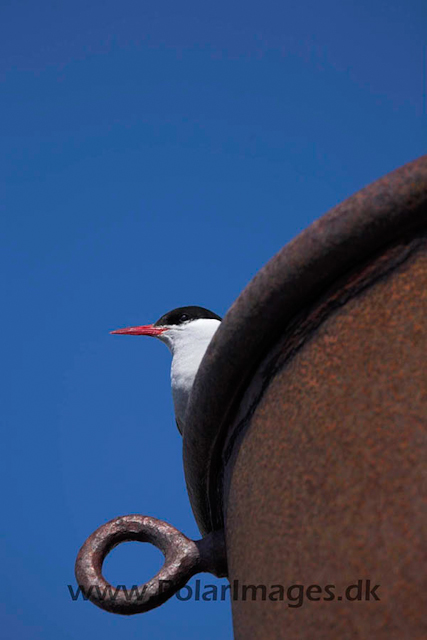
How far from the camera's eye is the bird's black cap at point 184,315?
3143 millimetres

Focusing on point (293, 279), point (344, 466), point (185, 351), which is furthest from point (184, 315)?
point (344, 466)

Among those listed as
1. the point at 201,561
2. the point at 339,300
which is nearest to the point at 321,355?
the point at 339,300

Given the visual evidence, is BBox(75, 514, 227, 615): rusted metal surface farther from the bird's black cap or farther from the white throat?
the bird's black cap

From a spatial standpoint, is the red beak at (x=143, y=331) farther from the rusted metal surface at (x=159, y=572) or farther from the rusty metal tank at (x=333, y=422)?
the rusty metal tank at (x=333, y=422)

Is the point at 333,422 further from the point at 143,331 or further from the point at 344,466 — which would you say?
the point at 143,331

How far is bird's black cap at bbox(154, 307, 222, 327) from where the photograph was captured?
3.14 meters

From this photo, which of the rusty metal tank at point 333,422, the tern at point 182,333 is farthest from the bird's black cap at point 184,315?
the rusty metal tank at point 333,422

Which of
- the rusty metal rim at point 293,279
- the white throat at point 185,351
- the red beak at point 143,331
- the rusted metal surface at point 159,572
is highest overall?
the red beak at point 143,331

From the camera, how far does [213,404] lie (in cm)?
104

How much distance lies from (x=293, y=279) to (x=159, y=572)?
61cm

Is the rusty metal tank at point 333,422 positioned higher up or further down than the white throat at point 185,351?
further down

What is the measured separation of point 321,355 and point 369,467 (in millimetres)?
179

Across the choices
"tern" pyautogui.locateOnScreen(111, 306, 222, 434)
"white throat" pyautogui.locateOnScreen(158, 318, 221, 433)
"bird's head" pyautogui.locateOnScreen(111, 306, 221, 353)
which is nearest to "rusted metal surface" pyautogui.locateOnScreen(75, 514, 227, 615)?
"white throat" pyautogui.locateOnScreen(158, 318, 221, 433)

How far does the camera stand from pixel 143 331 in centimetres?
330
